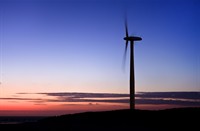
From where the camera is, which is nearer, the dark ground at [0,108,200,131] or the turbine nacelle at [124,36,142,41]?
the dark ground at [0,108,200,131]

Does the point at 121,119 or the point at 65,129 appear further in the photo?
the point at 121,119

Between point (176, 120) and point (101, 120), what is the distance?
37.0 feet

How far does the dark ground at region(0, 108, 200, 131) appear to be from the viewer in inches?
2280

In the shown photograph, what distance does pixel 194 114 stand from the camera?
2502 inches

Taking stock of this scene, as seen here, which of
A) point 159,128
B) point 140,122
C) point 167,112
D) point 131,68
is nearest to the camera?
point 159,128

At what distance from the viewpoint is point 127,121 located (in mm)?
61188

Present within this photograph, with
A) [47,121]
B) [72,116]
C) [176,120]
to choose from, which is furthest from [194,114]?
[47,121]

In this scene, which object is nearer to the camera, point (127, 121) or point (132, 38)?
point (127, 121)

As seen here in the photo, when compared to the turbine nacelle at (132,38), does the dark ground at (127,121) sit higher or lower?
lower

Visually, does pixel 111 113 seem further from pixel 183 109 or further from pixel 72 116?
pixel 183 109

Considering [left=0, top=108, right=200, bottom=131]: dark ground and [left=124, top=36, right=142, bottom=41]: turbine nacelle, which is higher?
[left=124, top=36, right=142, bottom=41]: turbine nacelle

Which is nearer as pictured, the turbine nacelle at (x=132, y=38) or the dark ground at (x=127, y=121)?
the dark ground at (x=127, y=121)

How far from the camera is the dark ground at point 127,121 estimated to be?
57912 millimetres

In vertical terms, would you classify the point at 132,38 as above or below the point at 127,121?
above
